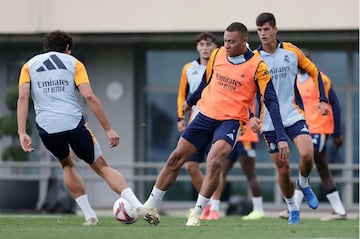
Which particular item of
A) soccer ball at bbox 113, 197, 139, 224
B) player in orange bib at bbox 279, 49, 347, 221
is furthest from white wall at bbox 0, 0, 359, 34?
soccer ball at bbox 113, 197, 139, 224

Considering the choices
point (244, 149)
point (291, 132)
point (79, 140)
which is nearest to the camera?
point (79, 140)

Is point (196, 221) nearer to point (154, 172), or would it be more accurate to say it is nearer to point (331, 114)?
point (331, 114)

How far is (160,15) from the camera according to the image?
22.8 metres

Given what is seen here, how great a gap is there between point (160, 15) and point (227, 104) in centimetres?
1122

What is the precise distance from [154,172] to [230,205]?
13.1ft

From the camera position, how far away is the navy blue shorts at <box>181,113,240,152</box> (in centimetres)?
1164

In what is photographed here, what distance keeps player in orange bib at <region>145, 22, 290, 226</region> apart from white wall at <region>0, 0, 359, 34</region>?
10587mm

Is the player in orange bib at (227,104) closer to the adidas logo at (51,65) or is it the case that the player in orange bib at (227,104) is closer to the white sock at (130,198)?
the white sock at (130,198)

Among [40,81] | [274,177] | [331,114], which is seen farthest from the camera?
[274,177]

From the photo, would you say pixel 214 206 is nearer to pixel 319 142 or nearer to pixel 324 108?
pixel 319 142

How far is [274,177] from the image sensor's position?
22688 millimetres

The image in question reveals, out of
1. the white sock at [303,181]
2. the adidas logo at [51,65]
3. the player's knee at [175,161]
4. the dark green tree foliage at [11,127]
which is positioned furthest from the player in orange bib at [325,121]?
the dark green tree foliage at [11,127]

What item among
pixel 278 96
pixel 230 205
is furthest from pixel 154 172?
pixel 278 96

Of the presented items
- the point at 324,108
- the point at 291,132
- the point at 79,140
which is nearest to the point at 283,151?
the point at 291,132
